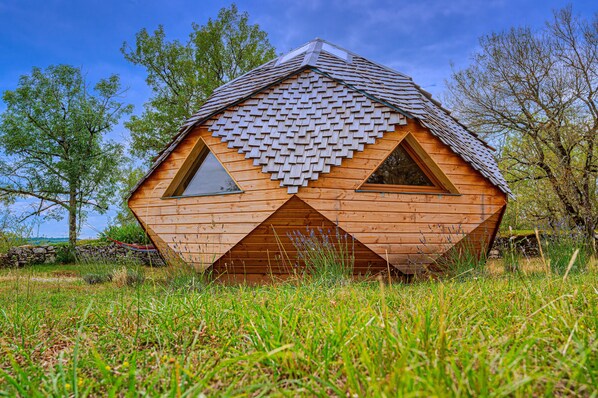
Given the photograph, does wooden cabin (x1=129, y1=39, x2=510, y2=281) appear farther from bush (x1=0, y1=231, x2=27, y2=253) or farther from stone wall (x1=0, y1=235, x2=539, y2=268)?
bush (x1=0, y1=231, x2=27, y2=253)

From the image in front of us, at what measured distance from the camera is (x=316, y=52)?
9.85 metres

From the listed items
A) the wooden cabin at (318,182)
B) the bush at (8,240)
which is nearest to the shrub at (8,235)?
the bush at (8,240)

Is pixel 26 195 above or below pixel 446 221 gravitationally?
above

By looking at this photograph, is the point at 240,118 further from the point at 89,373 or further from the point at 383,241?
the point at 89,373

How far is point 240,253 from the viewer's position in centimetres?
760

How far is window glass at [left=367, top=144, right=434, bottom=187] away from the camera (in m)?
7.60

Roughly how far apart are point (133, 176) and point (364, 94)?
70.4 ft

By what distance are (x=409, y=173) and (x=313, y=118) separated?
82.4 inches

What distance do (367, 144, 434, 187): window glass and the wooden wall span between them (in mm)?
382

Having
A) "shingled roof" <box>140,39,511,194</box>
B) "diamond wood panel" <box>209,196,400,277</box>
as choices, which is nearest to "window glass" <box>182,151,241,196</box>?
"shingled roof" <box>140,39,511,194</box>

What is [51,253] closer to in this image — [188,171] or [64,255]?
[64,255]

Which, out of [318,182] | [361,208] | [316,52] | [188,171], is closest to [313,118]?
[318,182]

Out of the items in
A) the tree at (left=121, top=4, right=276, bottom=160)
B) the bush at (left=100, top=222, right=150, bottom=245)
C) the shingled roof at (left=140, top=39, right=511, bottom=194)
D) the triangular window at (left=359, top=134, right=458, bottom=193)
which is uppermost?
the tree at (left=121, top=4, right=276, bottom=160)

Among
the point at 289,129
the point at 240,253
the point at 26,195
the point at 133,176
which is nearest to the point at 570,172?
the point at 289,129
